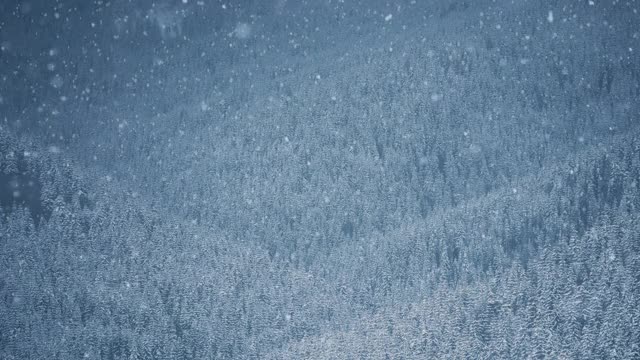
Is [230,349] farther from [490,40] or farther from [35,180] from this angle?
[490,40]

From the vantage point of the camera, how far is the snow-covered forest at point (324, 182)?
44.9m

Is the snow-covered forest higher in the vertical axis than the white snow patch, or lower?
lower

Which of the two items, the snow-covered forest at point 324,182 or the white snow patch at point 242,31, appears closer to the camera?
the snow-covered forest at point 324,182

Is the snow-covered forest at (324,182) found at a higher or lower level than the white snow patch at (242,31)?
lower

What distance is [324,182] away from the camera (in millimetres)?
65812

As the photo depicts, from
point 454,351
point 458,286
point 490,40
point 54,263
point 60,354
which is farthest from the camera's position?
point 490,40

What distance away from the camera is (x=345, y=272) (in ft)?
183

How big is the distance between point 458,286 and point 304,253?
18737 mm

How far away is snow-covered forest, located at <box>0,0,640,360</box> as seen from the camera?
44938 mm

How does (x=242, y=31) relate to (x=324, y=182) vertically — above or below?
above

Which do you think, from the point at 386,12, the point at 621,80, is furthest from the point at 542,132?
the point at 386,12

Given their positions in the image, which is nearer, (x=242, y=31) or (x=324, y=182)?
(x=324, y=182)

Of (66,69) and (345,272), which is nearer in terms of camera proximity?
(345,272)

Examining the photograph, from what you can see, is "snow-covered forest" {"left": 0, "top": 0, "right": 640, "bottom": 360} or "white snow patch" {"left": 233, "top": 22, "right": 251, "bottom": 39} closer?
"snow-covered forest" {"left": 0, "top": 0, "right": 640, "bottom": 360}
